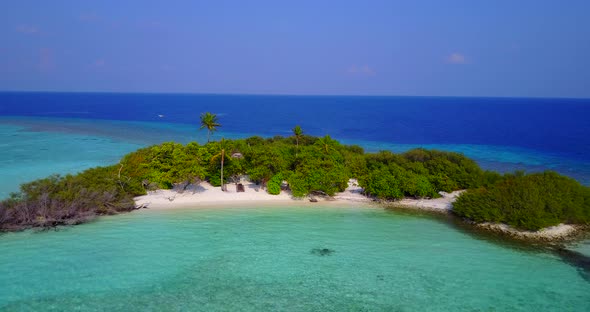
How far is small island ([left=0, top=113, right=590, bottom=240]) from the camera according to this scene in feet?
91.6

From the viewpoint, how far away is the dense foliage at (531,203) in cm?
2748

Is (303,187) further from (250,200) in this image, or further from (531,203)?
(531,203)

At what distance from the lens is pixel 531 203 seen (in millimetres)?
27875

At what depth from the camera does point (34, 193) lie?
2938cm

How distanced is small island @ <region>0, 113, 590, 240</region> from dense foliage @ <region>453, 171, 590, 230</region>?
0.07 metres

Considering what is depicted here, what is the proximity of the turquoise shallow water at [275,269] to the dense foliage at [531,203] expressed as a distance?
289 centimetres

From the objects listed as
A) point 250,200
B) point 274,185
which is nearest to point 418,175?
point 274,185

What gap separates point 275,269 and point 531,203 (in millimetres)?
20262

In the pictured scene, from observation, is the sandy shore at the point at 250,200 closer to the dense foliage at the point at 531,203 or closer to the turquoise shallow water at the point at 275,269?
the dense foliage at the point at 531,203

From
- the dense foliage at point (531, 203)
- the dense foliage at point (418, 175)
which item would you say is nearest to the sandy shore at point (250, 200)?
the dense foliage at point (418, 175)

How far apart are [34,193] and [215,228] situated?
14913 mm

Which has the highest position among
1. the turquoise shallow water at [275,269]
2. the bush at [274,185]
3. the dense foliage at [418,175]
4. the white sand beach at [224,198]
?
the dense foliage at [418,175]

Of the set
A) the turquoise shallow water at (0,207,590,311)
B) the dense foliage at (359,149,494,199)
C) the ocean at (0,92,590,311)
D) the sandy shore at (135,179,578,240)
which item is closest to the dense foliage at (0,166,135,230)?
the ocean at (0,92,590,311)

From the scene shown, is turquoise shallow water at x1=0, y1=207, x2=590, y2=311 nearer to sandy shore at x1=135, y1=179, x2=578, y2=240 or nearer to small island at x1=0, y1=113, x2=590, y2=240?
small island at x1=0, y1=113, x2=590, y2=240
